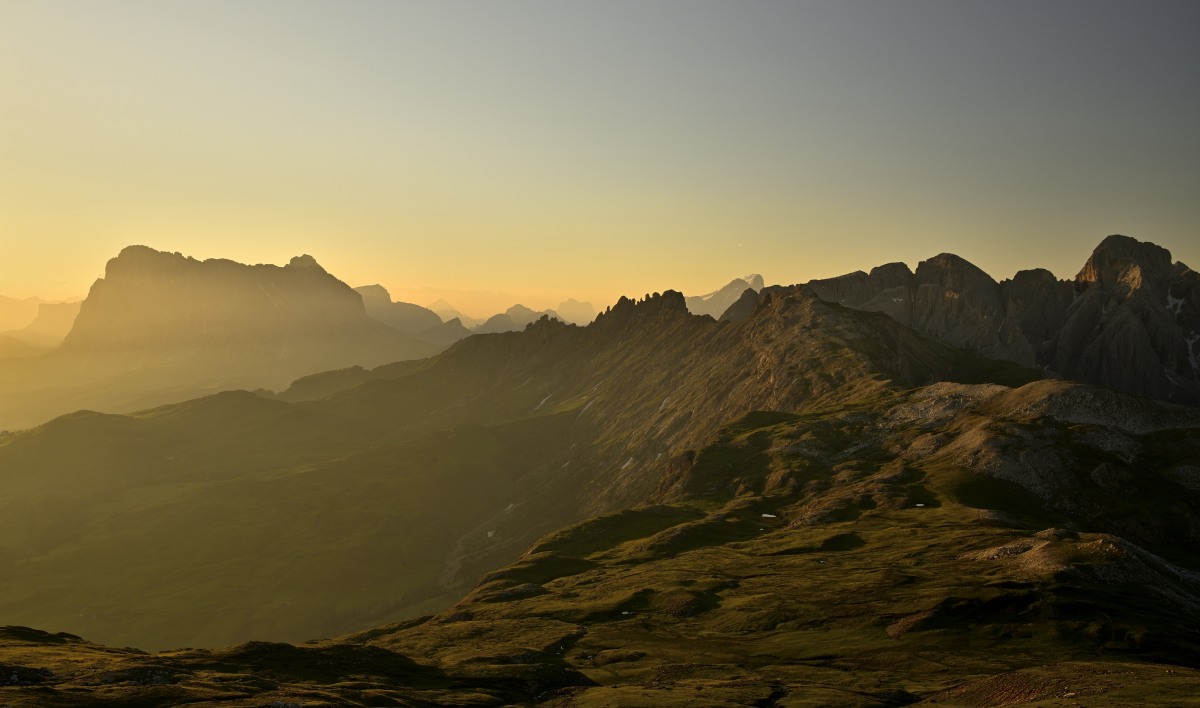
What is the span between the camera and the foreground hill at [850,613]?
281 ft

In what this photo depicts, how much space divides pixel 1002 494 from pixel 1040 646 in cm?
8049

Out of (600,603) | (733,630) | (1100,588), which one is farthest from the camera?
(600,603)

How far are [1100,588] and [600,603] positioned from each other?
3127 inches

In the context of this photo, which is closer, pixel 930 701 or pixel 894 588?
pixel 930 701

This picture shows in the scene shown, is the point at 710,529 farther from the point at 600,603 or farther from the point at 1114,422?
the point at 1114,422

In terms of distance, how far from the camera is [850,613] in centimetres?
11944

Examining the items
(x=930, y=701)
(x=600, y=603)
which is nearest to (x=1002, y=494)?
(x=600, y=603)

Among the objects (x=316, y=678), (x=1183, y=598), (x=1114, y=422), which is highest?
(x=1114, y=422)

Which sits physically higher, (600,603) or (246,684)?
(246,684)

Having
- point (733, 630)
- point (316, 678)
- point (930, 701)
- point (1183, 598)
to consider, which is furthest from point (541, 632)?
point (1183, 598)

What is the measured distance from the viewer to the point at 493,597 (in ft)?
543

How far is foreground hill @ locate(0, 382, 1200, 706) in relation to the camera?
85750 mm

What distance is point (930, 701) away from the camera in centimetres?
8100

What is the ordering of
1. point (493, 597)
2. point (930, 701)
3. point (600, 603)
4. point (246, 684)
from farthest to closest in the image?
point (493, 597) → point (600, 603) → point (246, 684) → point (930, 701)
